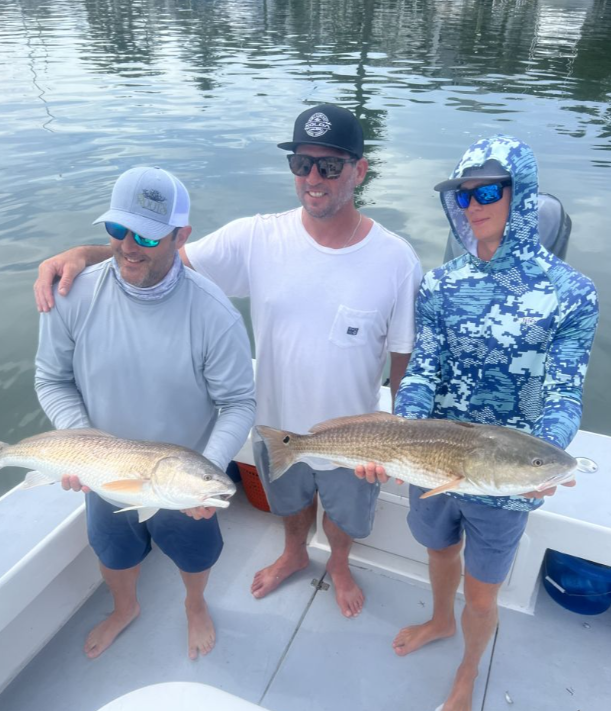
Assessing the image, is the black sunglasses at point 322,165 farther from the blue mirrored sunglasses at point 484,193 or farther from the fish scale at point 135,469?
the fish scale at point 135,469

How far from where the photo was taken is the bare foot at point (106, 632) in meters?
3.22

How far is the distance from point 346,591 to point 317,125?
2.81 m

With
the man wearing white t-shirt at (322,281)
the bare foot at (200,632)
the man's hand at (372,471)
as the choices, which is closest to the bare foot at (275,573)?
the bare foot at (200,632)

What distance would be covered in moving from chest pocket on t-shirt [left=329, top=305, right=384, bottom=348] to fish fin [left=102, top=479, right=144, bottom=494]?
116cm

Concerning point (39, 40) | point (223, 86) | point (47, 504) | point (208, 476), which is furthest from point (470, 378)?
point (39, 40)

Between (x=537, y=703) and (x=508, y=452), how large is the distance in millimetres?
1776

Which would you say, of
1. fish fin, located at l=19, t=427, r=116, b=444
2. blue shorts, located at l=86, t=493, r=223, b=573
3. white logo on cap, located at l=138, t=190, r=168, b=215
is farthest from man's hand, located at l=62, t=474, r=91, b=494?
white logo on cap, located at l=138, t=190, r=168, b=215

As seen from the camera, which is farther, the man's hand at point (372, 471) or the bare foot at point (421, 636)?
the bare foot at point (421, 636)

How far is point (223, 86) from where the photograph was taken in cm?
2052

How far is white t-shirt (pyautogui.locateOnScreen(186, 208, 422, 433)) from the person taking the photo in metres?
2.76

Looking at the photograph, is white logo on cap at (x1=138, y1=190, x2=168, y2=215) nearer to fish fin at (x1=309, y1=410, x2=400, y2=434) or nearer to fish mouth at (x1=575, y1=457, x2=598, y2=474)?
fish fin at (x1=309, y1=410, x2=400, y2=434)

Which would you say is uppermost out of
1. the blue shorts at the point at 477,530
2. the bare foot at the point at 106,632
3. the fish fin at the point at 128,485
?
the fish fin at the point at 128,485

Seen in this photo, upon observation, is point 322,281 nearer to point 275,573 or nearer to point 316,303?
point 316,303

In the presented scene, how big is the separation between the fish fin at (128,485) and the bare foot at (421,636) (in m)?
1.91
